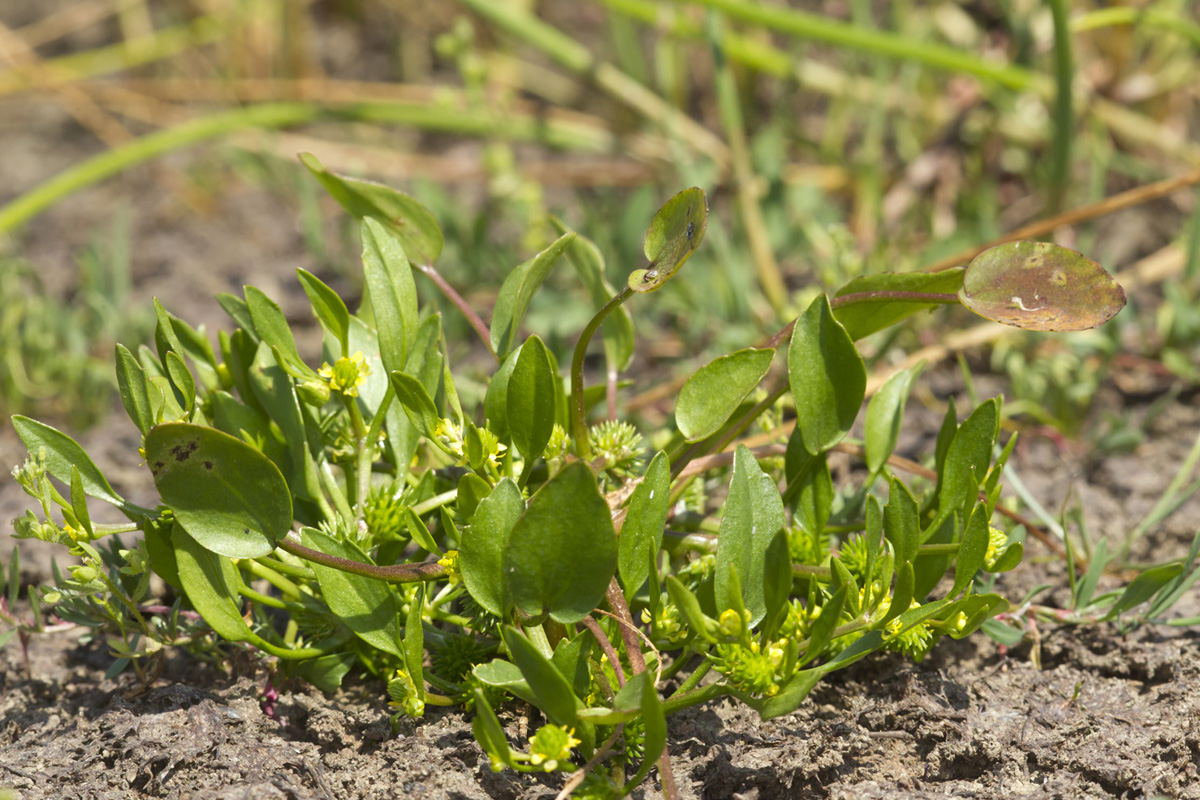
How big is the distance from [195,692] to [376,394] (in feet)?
1.18

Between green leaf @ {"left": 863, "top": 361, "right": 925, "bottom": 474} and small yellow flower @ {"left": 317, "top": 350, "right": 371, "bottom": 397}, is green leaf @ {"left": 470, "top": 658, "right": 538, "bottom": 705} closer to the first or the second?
small yellow flower @ {"left": 317, "top": 350, "right": 371, "bottom": 397}

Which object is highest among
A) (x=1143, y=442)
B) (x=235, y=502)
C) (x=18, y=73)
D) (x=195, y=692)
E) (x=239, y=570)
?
(x=18, y=73)

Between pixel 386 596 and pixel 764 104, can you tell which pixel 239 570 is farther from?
pixel 764 104

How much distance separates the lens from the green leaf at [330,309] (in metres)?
0.99

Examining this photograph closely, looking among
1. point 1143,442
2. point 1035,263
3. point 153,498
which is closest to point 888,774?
point 1035,263

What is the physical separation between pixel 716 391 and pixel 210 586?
0.52 metres

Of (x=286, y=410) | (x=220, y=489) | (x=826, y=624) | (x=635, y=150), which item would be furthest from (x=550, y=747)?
(x=635, y=150)

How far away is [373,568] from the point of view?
90 centimetres

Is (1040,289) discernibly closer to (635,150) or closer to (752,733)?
(752,733)

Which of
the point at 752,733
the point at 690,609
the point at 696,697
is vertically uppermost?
the point at 690,609

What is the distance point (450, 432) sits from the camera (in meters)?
0.94

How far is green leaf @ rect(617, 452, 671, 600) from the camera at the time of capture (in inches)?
35.6

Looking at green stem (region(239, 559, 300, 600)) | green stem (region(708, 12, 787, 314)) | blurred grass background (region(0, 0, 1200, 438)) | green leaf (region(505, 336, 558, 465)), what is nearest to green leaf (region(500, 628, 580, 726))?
green leaf (region(505, 336, 558, 465))

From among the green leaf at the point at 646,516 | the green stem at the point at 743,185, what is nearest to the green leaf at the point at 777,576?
the green leaf at the point at 646,516
